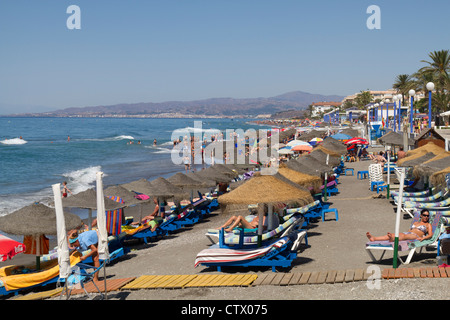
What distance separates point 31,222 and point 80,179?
91.5 feet

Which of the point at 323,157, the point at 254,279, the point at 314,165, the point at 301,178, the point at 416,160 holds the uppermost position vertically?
the point at 416,160

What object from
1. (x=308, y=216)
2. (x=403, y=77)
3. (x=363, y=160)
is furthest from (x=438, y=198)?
(x=403, y=77)

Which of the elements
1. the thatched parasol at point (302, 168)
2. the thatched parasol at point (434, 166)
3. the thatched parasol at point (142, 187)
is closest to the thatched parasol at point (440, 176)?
the thatched parasol at point (434, 166)

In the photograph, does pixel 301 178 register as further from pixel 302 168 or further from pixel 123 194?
pixel 123 194

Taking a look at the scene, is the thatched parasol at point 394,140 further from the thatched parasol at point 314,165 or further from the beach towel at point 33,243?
the beach towel at point 33,243

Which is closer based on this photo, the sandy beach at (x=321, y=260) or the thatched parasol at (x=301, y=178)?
the sandy beach at (x=321, y=260)

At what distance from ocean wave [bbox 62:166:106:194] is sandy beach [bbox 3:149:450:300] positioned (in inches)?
604

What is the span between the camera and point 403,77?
81000 millimetres

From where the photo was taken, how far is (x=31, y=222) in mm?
9859

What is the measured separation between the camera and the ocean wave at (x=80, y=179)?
31319mm

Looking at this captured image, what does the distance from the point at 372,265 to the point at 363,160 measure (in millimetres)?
24675

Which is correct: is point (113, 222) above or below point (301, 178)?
below

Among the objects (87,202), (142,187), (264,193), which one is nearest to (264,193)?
(264,193)

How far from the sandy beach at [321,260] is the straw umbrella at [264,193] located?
1.24m
